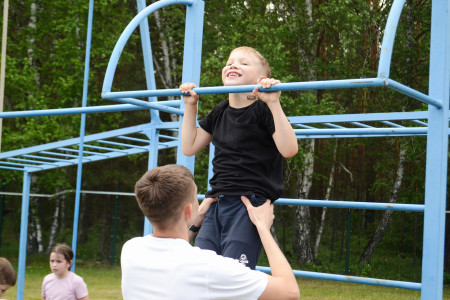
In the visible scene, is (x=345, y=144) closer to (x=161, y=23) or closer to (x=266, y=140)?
(x=161, y=23)

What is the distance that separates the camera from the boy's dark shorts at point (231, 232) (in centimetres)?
232

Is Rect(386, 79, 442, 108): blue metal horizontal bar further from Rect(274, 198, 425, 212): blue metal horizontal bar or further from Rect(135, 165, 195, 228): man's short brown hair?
Rect(274, 198, 425, 212): blue metal horizontal bar

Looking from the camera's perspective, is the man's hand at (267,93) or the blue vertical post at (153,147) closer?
the man's hand at (267,93)

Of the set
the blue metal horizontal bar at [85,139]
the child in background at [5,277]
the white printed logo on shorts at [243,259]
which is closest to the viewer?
the white printed logo on shorts at [243,259]

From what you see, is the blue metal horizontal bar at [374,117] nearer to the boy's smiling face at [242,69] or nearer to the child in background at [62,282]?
the boy's smiling face at [242,69]

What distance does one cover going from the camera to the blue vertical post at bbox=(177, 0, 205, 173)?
3.07 m

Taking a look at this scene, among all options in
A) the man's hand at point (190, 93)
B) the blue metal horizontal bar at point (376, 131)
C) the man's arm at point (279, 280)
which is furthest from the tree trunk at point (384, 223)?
the man's arm at point (279, 280)

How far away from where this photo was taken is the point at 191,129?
8.79 feet

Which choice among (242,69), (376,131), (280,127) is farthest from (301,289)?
(280,127)

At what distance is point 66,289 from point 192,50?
8.94 ft

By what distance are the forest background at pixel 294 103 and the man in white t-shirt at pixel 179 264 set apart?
912 cm

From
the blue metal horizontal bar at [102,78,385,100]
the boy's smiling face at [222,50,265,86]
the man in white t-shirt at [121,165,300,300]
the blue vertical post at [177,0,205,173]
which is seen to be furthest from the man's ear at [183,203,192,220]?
the blue vertical post at [177,0,205,173]

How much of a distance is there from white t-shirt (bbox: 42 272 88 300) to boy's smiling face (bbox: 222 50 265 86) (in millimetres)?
2971

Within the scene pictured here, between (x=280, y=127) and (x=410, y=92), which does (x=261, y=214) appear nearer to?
(x=280, y=127)
